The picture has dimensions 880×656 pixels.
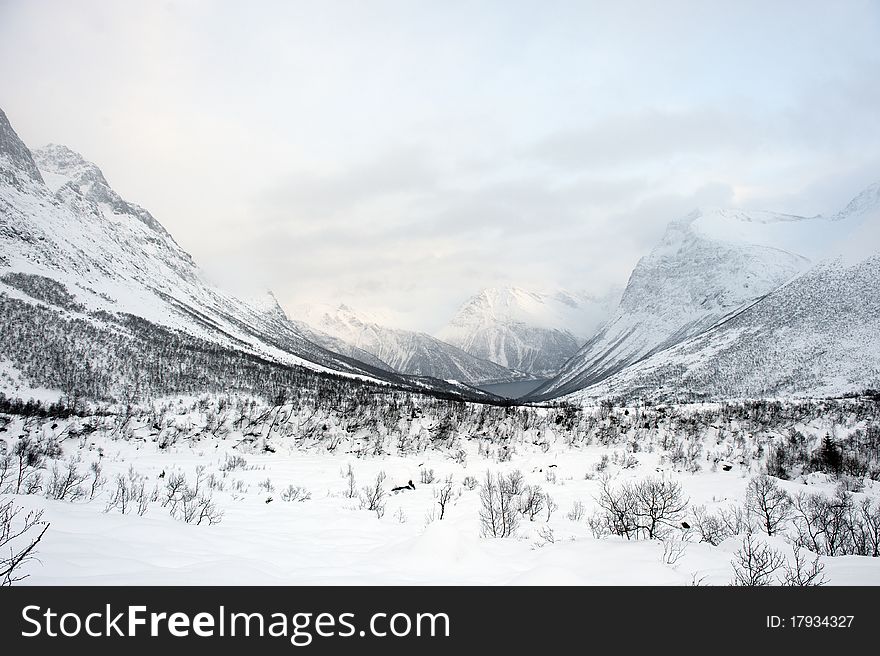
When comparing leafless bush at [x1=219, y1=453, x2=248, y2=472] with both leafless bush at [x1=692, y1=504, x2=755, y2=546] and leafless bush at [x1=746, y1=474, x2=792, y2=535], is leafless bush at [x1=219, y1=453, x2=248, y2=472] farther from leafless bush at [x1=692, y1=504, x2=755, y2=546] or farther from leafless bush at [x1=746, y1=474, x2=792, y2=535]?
leafless bush at [x1=746, y1=474, x2=792, y2=535]

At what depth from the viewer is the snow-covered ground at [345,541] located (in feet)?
22.2

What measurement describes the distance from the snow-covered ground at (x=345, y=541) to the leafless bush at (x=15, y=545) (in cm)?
21

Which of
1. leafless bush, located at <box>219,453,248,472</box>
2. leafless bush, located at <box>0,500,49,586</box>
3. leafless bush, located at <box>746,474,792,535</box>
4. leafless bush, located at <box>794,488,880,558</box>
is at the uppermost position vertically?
leafless bush, located at <box>0,500,49,586</box>

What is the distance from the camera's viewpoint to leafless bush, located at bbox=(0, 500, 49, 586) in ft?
18.1

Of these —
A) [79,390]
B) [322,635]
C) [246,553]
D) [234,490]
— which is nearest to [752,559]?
[322,635]

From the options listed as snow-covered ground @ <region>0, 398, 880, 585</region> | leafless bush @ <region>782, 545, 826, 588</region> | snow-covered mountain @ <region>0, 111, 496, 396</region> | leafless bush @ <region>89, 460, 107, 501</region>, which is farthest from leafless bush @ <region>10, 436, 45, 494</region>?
snow-covered mountain @ <region>0, 111, 496, 396</region>

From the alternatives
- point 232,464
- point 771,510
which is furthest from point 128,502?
point 771,510

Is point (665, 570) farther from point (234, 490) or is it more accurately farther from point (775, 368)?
point (775, 368)

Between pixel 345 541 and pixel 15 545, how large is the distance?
6403mm

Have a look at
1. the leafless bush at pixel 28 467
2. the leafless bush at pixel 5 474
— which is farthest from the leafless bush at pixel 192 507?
the leafless bush at pixel 5 474

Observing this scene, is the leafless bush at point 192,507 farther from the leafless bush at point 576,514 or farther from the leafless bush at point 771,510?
the leafless bush at point 771,510

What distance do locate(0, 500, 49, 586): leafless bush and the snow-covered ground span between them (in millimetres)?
208

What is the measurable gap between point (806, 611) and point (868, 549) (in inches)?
351

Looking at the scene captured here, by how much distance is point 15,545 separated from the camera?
6.80 m
